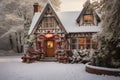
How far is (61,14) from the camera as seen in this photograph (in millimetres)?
33188

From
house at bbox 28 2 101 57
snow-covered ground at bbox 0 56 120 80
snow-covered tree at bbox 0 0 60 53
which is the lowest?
snow-covered ground at bbox 0 56 120 80

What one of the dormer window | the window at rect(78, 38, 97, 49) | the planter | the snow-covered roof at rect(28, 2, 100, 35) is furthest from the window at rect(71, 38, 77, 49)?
the planter

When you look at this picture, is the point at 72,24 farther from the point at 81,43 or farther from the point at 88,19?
the point at 81,43

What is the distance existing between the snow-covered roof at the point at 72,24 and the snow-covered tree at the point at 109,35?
10950 mm

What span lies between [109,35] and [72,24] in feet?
49.6

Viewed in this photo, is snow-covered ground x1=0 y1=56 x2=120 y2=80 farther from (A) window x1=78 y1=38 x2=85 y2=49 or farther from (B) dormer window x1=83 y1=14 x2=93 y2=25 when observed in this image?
(B) dormer window x1=83 y1=14 x2=93 y2=25

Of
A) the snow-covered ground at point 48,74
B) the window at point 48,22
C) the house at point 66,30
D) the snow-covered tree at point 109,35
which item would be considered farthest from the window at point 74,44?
the snow-covered tree at point 109,35

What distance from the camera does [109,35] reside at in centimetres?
1622

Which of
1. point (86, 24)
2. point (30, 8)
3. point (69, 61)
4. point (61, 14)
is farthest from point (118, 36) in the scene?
point (30, 8)

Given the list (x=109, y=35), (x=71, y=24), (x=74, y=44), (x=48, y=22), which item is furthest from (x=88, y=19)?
(x=109, y=35)

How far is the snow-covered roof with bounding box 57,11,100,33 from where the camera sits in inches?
1180

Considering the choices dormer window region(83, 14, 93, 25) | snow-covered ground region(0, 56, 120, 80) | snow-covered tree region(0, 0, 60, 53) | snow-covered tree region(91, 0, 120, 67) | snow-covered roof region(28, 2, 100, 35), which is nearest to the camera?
snow-covered tree region(91, 0, 120, 67)

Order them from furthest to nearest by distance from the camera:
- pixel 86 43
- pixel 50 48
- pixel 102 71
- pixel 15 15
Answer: pixel 15 15, pixel 50 48, pixel 86 43, pixel 102 71

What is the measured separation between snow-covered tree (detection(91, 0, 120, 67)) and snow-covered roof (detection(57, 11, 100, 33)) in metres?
11.0
